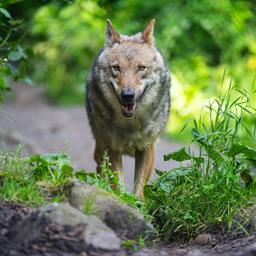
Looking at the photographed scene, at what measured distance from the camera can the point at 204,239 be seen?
5496mm

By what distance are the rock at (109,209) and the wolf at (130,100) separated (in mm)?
2019

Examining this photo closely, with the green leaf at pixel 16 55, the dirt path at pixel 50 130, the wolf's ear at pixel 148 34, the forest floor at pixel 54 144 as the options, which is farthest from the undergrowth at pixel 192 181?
the dirt path at pixel 50 130

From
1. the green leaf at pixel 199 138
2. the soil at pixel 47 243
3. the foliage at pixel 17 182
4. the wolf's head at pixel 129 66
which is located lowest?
the soil at pixel 47 243

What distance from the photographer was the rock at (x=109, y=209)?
4871 millimetres

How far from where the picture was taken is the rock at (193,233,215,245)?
548 centimetres

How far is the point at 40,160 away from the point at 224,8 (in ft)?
32.8

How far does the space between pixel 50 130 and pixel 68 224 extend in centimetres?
1050

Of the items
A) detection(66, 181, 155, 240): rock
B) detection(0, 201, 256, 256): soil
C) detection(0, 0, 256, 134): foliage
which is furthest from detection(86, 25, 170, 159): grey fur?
detection(0, 0, 256, 134): foliage

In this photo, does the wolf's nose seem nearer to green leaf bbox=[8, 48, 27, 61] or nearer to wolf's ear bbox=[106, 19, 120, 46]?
wolf's ear bbox=[106, 19, 120, 46]

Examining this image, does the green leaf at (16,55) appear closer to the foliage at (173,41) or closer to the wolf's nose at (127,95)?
the wolf's nose at (127,95)

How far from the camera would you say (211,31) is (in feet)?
53.5

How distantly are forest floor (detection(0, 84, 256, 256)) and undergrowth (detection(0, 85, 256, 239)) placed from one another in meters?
0.16

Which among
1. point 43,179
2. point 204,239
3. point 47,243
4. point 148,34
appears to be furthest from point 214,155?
point 148,34

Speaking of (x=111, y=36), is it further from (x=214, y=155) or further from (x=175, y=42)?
(x=175, y=42)
